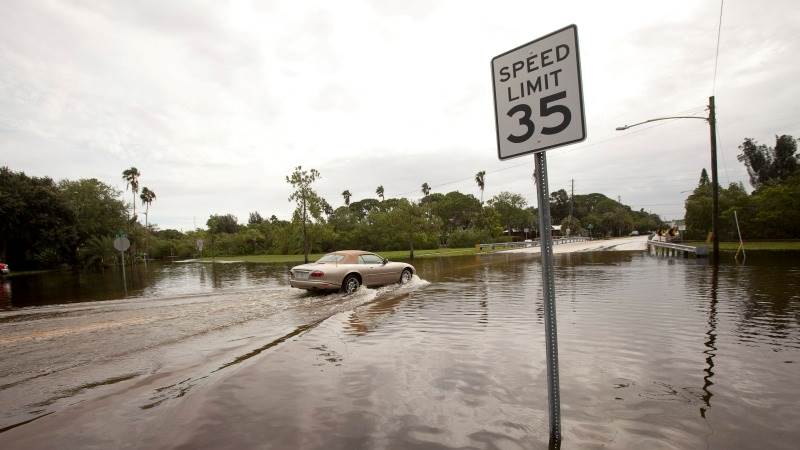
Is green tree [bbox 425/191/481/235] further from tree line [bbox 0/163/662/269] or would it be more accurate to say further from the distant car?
the distant car

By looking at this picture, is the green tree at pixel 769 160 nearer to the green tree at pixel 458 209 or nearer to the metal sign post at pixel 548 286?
the green tree at pixel 458 209

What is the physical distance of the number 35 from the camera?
2920 millimetres

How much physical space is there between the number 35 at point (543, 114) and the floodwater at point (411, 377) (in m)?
2.41

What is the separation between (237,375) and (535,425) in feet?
11.5

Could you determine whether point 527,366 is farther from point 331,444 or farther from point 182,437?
point 182,437

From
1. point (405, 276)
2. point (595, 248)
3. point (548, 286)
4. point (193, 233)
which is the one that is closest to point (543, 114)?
point (548, 286)

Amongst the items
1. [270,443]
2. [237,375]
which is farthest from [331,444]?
[237,375]

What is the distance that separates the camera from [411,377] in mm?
4871

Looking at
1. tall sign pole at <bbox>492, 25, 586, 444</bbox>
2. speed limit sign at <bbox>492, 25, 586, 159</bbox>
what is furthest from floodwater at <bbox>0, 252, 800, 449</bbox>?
speed limit sign at <bbox>492, 25, 586, 159</bbox>

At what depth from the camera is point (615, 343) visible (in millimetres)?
6016

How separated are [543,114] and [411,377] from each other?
Answer: 3300mm

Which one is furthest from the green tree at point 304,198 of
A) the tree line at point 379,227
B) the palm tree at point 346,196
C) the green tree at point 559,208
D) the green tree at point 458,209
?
the green tree at point 559,208

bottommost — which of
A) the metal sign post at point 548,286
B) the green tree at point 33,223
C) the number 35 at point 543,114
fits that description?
the metal sign post at point 548,286

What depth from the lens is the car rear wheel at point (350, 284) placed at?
13109 mm
